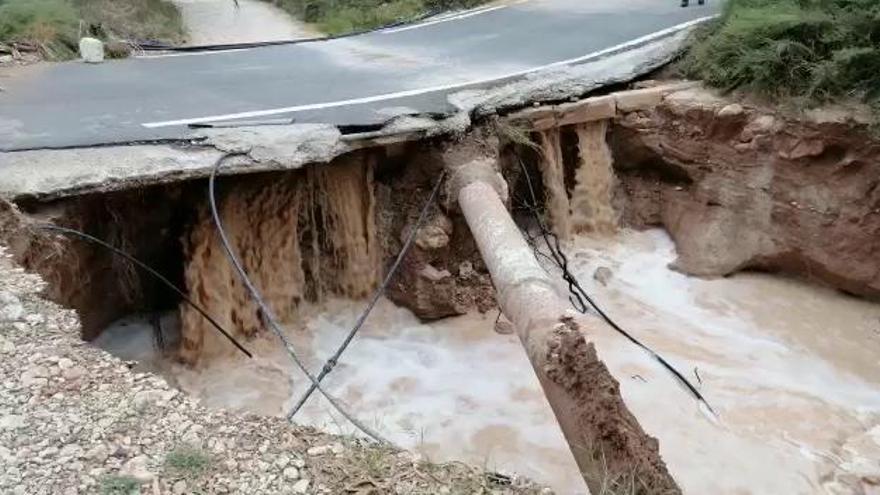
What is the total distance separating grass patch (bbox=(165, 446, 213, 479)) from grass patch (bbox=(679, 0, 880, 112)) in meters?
6.41

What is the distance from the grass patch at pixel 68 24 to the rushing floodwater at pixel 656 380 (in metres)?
4.66

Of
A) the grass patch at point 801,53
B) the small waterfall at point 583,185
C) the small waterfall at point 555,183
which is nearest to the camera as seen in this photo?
the grass patch at point 801,53

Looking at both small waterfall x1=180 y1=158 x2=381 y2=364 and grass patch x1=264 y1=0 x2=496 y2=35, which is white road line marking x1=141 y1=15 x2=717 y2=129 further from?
grass patch x1=264 y1=0 x2=496 y2=35

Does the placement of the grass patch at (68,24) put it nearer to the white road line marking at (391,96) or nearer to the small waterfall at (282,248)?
the white road line marking at (391,96)

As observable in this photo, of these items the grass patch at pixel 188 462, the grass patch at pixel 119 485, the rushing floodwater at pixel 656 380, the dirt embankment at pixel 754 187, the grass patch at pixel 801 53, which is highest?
the grass patch at pixel 801 53

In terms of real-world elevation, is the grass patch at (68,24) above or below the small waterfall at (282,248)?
above

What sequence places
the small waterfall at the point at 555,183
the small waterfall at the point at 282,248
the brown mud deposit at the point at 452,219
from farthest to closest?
the small waterfall at the point at 555,183, the small waterfall at the point at 282,248, the brown mud deposit at the point at 452,219

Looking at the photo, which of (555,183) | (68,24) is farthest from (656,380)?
(68,24)

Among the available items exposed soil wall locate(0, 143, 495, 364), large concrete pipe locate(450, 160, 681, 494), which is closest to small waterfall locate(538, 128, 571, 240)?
exposed soil wall locate(0, 143, 495, 364)

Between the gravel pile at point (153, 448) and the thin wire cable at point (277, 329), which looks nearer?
the gravel pile at point (153, 448)

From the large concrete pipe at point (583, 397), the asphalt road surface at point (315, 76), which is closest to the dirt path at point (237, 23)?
the asphalt road surface at point (315, 76)

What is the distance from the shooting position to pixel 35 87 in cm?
811

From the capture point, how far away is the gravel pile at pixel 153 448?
11.3 feet

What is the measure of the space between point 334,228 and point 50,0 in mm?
6390
